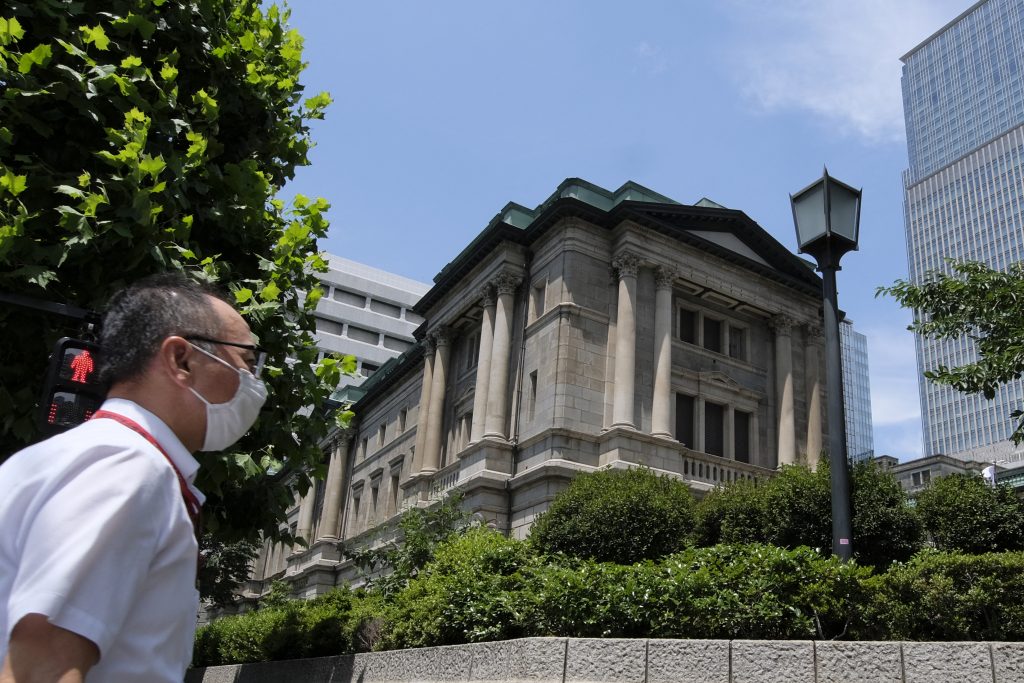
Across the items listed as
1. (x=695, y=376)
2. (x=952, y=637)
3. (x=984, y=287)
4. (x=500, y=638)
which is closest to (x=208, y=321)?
(x=952, y=637)

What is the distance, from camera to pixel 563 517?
2186cm

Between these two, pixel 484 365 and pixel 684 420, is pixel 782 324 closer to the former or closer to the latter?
pixel 684 420

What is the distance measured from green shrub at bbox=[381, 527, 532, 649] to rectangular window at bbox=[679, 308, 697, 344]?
18604 millimetres

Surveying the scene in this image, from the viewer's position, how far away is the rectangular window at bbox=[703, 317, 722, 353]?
33.6 metres

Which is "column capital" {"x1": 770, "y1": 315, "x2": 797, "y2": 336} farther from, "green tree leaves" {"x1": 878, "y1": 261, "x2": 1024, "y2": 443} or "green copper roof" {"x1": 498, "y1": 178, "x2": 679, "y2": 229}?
"green tree leaves" {"x1": 878, "y1": 261, "x2": 1024, "y2": 443}

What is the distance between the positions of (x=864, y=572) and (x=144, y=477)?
10.3m

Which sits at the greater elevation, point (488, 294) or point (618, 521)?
point (488, 294)

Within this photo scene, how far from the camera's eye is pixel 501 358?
31484 millimetres

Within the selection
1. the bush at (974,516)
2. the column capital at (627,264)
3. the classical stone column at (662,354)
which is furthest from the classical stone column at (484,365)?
the bush at (974,516)

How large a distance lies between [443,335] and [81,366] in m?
33.7

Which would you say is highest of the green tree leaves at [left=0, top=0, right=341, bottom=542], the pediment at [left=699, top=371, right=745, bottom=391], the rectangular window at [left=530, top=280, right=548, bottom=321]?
the rectangular window at [left=530, top=280, right=548, bottom=321]

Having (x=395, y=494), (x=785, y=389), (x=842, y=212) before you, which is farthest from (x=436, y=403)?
(x=842, y=212)

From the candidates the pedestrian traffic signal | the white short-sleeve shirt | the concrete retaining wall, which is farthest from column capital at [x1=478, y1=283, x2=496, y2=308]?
the white short-sleeve shirt

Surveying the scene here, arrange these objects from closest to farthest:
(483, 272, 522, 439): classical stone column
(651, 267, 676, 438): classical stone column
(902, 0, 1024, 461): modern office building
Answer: (651, 267, 676, 438): classical stone column, (483, 272, 522, 439): classical stone column, (902, 0, 1024, 461): modern office building
